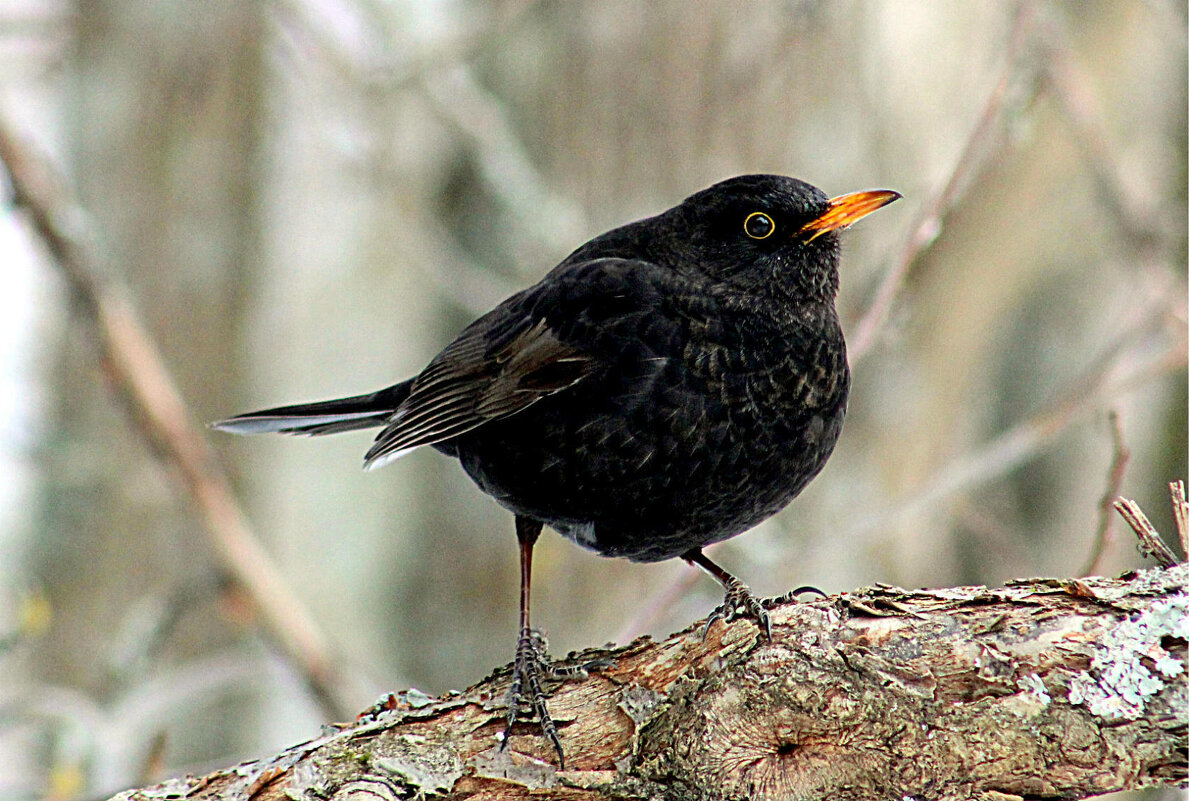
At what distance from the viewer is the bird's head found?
3.01 metres

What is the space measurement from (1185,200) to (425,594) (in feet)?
14.2

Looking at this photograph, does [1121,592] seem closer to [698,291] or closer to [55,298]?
[698,291]

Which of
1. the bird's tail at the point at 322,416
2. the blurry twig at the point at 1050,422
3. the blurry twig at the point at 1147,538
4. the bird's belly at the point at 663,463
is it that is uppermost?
the bird's tail at the point at 322,416

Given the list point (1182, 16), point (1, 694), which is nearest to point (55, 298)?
point (1, 694)

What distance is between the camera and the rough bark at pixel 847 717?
2012mm

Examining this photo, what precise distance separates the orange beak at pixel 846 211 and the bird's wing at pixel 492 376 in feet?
2.07

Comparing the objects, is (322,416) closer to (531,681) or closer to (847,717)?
(531,681)

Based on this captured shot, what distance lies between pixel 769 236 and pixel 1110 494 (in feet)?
3.41

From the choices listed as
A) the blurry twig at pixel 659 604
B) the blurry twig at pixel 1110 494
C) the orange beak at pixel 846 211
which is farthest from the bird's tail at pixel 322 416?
the blurry twig at pixel 1110 494

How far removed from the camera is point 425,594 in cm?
627

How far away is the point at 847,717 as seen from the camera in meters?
2.16

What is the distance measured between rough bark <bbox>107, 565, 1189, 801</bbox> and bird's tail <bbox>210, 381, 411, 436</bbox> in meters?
1.24

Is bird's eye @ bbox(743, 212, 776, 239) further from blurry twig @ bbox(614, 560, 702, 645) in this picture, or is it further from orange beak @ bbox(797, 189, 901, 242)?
blurry twig @ bbox(614, 560, 702, 645)

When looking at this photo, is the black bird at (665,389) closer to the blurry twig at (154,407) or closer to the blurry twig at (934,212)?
the blurry twig at (934,212)
